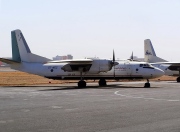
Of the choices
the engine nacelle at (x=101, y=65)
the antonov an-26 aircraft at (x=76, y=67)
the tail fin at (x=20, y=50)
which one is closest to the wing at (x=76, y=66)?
the antonov an-26 aircraft at (x=76, y=67)

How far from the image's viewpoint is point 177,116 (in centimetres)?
1294

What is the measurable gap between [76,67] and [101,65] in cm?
319

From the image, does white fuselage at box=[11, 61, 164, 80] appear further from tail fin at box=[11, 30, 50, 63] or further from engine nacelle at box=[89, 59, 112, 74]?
engine nacelle at box=[89, 59, 112, 74]

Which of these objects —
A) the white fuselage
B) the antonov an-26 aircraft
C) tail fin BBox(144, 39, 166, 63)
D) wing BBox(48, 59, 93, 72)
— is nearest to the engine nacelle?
the antonov an-26 aircraft

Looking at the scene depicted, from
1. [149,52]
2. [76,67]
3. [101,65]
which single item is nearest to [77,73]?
[76,67]

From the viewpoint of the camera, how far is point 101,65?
36.7 meters

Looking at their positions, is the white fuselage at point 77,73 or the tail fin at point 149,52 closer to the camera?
A: the white fuselage at point 77,73

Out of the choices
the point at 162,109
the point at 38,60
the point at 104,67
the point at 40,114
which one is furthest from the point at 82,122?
the point at 38,60

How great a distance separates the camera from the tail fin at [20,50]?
1571 inches

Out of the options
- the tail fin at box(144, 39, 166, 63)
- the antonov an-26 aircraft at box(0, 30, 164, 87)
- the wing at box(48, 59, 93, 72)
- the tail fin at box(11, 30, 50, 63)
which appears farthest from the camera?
the tail fin at box(144, 39, 166, 63)

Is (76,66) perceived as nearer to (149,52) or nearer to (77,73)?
(77,73)

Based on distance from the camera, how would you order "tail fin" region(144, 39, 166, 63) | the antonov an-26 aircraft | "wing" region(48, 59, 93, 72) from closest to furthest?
the antonov an-26 aircraft, "wing" region(48, 59, 93, 72), "tail fin" region(144, 39, 166, 63)

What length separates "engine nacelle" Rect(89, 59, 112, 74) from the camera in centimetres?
3650

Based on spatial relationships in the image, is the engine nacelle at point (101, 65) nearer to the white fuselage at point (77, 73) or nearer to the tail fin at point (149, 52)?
the white fuselage at point (77, 73)
